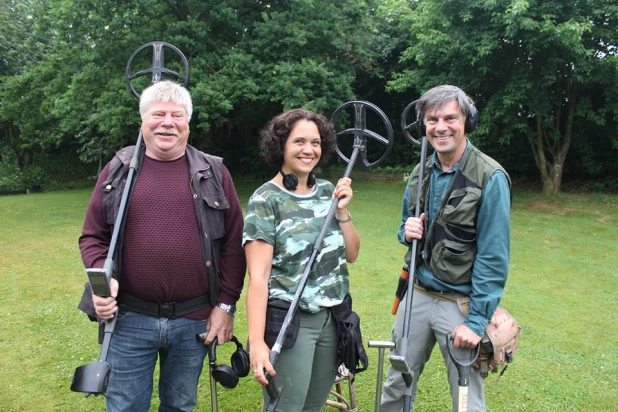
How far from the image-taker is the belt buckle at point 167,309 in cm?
232

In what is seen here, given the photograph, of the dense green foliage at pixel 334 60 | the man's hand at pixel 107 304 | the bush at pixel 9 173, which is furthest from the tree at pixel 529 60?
the bush at pixel 9 173

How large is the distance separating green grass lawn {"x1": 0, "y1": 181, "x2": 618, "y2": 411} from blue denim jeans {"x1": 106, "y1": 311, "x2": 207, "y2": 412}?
1.41 meters

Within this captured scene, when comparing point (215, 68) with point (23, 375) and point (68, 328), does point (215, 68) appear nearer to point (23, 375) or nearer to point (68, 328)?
point (68, 328)

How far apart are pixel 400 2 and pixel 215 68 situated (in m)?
5.95

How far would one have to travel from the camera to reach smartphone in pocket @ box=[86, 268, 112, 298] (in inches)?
79.8

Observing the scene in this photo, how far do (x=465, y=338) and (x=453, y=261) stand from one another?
0.37m

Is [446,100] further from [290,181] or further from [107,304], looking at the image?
[107,304]

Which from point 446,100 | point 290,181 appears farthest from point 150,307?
point 446,100

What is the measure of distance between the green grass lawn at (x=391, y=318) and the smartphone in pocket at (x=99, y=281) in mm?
1954

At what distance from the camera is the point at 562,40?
34.4ft

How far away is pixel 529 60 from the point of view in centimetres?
1204

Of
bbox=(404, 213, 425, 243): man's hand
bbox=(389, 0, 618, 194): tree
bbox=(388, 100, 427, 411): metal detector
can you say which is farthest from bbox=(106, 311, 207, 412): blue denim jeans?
bbox=(389, 0, 618, 194): tree

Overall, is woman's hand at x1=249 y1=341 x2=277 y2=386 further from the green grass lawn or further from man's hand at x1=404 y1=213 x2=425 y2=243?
the green grass lawn

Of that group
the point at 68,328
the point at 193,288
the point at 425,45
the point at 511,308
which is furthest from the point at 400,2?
the point at 193,288
